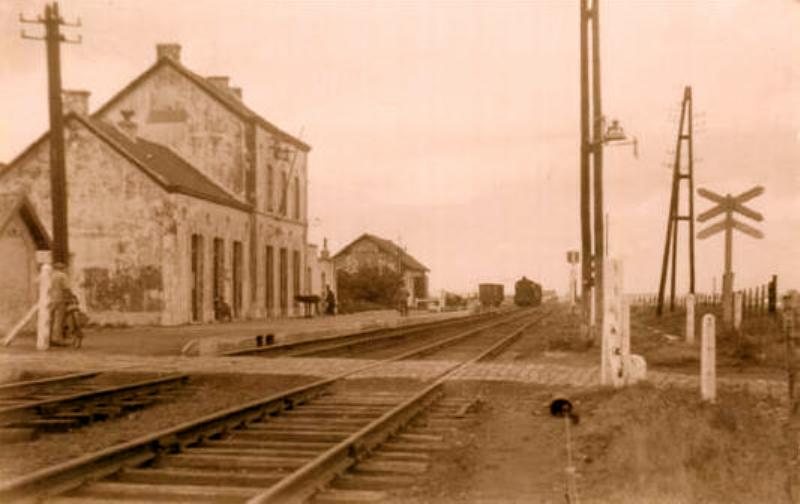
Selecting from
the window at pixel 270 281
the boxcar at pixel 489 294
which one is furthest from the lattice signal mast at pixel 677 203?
the boxcar at pixel 489 294

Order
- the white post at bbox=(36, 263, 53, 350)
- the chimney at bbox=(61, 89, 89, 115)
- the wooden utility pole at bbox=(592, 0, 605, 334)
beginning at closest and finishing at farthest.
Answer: the white post at bbox=(36, 263, 53, 350)
the wooden utility pole at bbox=(592, 0, 605, 334)
the chimney at bbox=(61, 89, 89, 115)

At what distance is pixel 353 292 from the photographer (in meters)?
Answer: 75.1

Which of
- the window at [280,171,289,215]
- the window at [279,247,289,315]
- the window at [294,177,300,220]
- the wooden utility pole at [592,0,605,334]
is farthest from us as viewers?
the window at [294,177,300,220]

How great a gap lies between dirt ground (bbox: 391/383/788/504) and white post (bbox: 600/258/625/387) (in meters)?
1.43

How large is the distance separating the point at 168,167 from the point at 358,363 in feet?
75.5

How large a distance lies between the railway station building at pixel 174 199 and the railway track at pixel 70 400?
17928 mm

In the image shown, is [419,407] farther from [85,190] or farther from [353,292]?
[353,292]

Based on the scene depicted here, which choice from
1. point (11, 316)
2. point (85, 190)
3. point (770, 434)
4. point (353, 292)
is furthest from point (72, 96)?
point (353, 292)

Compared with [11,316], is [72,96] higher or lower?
higher

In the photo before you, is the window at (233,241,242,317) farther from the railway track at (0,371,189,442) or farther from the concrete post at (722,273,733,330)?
the railway track at (0,371,189,442)

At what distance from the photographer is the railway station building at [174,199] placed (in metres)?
35.7

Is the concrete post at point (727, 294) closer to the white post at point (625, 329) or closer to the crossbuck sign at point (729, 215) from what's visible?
the crossbuck sign at point (729, 215)

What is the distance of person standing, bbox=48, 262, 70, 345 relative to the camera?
2173cm

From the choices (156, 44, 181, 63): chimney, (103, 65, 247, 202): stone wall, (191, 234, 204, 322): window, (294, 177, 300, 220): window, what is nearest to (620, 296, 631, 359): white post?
(191, 234, 204, 322): window
